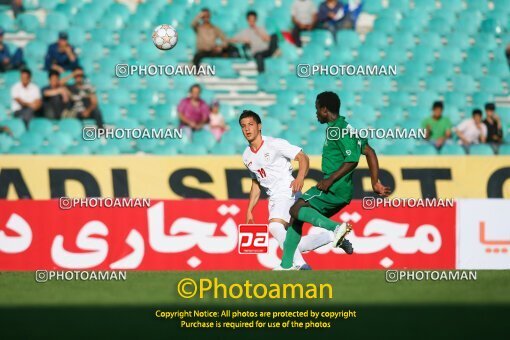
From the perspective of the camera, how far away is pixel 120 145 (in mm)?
11305

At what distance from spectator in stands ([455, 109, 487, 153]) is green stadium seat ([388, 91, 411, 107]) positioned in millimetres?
794

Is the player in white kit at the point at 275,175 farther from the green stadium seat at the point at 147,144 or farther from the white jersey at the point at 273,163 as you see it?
the green stadium seat at the point at 147,144

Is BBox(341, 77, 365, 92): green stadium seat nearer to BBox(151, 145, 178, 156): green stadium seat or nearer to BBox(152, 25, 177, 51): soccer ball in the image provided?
BBox(151, 145, 178, 156): green stadium seat

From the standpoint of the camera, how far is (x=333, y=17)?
40.6 feet

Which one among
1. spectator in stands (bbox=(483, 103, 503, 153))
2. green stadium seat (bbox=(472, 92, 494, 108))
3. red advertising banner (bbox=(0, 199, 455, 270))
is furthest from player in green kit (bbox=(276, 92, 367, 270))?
green stadium seat (bbox=(472, 92, 494, 108))

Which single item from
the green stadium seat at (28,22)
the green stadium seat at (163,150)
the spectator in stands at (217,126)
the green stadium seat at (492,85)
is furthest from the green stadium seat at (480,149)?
the green stadium seat at (28,22)

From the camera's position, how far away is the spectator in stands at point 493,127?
461 inches

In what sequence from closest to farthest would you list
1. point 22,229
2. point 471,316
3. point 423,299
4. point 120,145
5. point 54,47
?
1. point 471,316
2. point 423,299
3. point 22,229
4. point 120,145
5. point 54,47

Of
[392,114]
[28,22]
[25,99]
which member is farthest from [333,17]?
[25,99]

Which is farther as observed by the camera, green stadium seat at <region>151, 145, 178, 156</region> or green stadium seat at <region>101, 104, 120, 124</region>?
green stadium seat at <region>101, 104, 120, 124</region>

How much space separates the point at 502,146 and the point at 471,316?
16.8 ft

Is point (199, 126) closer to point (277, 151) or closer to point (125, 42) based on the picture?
point (125, 42)

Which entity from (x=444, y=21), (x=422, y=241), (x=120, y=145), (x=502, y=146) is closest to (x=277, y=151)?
(x=422, y=241)

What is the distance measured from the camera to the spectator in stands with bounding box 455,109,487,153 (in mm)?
11742
